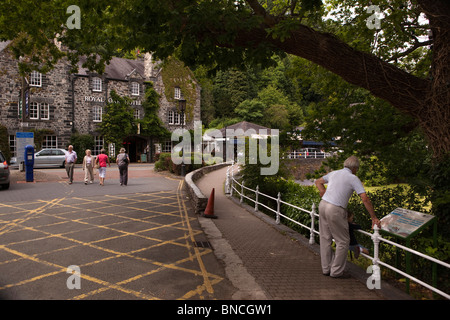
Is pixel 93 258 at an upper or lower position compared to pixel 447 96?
lower

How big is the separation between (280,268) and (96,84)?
1385 inches

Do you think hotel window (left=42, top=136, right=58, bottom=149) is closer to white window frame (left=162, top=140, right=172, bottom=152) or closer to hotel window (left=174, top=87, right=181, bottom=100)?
white window frame (left=162, top=140, right=172, bottom=152)

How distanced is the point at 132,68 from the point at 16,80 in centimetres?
1327

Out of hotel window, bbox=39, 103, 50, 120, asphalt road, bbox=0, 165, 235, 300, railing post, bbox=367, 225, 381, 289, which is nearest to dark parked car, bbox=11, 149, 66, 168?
hotel window, bbox=39, 103, 50, 120

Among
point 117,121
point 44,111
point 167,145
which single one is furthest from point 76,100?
point 167,145

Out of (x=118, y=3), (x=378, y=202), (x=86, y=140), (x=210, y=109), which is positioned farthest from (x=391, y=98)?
(x=210, y=109)

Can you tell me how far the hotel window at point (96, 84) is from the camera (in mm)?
35844

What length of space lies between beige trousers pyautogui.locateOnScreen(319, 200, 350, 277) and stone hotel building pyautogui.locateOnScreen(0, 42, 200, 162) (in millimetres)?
26957

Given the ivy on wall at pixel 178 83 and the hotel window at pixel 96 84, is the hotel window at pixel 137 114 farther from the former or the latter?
the hotel window at pixel 96 84

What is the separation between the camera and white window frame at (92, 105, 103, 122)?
36.0m

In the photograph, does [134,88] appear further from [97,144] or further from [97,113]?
[97,144]

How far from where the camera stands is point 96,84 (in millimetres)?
36094
